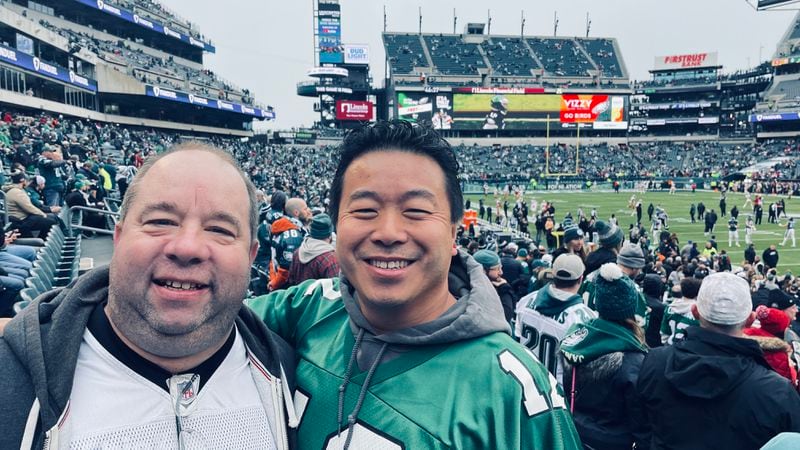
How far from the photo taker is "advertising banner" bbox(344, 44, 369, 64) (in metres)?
67.8

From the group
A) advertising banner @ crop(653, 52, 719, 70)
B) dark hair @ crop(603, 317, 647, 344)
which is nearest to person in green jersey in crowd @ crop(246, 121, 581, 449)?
dark hair @ crop(603, 317, 647, 344)

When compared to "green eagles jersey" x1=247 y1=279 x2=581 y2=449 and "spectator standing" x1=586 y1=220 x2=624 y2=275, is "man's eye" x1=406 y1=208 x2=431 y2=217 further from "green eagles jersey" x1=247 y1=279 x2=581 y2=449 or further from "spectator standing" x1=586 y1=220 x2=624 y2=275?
"spectator standing" x1=586 y1=220 x2=624 y2=275

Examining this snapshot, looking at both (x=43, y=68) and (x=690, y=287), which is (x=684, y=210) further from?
(x=43, y=68)

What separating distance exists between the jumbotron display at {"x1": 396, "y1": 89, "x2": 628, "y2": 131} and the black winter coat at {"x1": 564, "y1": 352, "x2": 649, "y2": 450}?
57.0m

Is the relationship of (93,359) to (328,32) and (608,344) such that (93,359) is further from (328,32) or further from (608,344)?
(328,32)

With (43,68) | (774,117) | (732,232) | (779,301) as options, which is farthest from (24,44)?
(774,117)

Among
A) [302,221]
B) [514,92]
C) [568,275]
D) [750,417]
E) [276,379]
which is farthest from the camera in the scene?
[514,92]

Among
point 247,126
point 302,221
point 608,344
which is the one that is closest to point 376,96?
point 247,126

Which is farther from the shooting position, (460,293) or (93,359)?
(460,293)

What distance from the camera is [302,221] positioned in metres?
7.98

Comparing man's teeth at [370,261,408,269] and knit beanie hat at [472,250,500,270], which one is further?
knit beanie hat at [472,250,500,270]

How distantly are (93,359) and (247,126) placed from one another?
64.0 meters

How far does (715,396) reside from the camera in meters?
2.69

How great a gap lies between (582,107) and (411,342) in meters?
63.7
